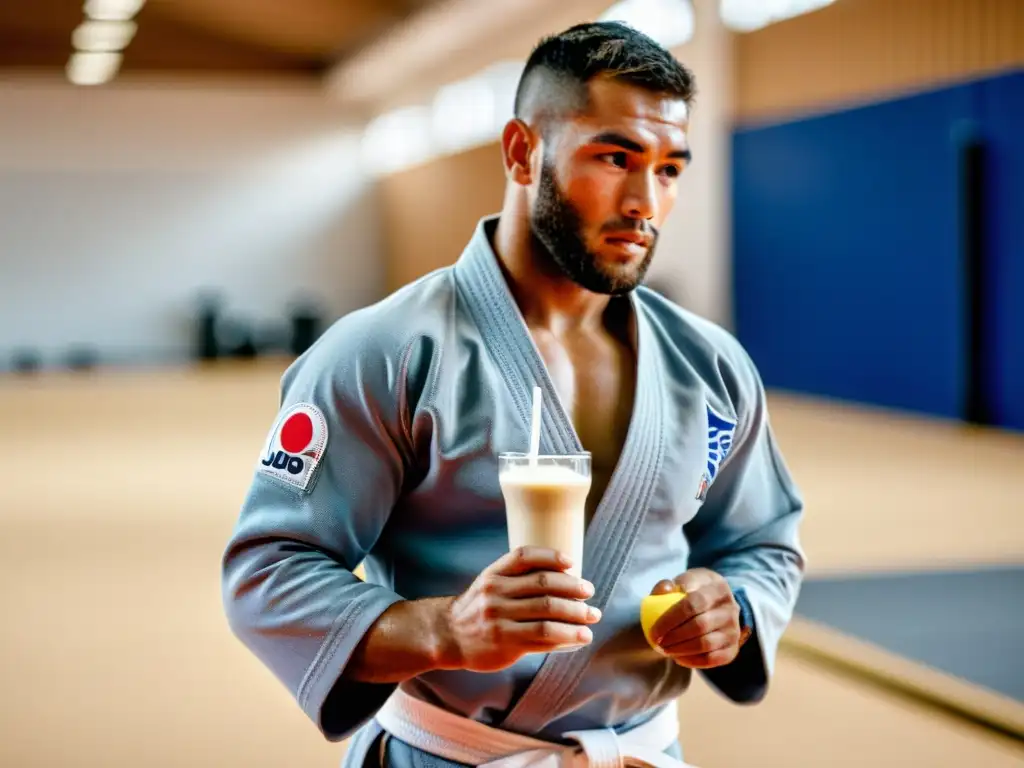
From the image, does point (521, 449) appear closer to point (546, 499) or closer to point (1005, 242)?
point (546, 499)

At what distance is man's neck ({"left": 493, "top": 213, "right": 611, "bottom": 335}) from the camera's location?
1.67 m

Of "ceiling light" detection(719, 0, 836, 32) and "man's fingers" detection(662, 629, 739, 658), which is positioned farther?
"ceiling light" detection(719, 0, 836, 32)

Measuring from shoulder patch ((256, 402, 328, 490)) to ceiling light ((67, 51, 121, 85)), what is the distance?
70.0ft

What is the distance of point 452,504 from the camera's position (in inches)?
59.4

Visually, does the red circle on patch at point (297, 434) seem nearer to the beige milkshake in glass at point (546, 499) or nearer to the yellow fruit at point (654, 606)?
the beige milkshake in glass at point (546, 499)

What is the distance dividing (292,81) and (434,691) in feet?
76.3

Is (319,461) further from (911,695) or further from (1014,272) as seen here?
(1014,272)

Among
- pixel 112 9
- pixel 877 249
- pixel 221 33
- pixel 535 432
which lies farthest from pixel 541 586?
pixel 221 33

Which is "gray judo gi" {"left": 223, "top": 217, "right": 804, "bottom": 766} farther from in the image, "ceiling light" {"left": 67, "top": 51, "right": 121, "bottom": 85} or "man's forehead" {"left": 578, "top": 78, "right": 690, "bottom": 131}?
"ceiling light" {"left": 67, "top": 51, "right": 121, "bottom": 85}

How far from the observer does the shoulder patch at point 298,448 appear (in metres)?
1.47

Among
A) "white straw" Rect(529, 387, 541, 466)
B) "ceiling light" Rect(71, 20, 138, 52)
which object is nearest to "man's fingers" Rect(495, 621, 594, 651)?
"white straw" Rect(529, 387, 541, 466)

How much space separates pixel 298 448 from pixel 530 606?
333mm

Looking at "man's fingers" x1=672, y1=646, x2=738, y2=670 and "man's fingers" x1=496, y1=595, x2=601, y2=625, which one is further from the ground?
"man's fingers" x1=496, y1=595, x2=601, y2=625

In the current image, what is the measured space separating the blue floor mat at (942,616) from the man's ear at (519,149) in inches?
106
